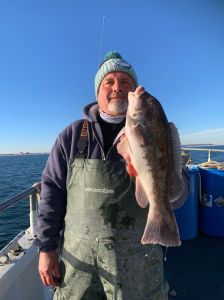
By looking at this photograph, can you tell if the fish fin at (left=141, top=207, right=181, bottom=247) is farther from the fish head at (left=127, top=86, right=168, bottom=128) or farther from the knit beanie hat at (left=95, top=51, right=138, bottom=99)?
the knit beanie hat at (left=95, top=51, right=138, bottom=99)

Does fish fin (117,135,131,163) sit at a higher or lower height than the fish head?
lower

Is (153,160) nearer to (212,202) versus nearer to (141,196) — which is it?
(141,196)

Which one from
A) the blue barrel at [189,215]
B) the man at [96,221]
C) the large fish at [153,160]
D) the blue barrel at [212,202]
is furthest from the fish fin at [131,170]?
the blue barrel at [212,202]

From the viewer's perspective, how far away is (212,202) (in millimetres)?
5715

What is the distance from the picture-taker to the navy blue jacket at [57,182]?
95.9 inches

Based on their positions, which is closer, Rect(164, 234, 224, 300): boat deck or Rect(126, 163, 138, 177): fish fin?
Rect(126, 163, 138, 177): fish fin

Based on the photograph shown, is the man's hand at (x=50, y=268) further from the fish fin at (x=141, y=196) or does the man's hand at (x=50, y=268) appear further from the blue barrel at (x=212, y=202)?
the blue barrel at (x=212, y=202)

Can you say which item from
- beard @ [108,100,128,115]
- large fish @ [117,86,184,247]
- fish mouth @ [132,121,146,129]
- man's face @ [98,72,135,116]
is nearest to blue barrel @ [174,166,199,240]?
man's face @ [98,72,135,116]

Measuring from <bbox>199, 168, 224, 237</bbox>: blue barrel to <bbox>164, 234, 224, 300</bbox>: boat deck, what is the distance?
191 millimetres

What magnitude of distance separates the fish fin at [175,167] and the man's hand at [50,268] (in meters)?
1.06

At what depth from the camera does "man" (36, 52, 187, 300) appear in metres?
2.23

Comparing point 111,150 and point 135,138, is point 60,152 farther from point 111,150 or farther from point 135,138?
point 135,138

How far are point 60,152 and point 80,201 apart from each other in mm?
453

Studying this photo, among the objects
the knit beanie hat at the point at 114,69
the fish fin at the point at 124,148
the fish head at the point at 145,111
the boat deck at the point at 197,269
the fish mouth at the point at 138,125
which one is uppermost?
the knit beanie hat at the point at 114,69
